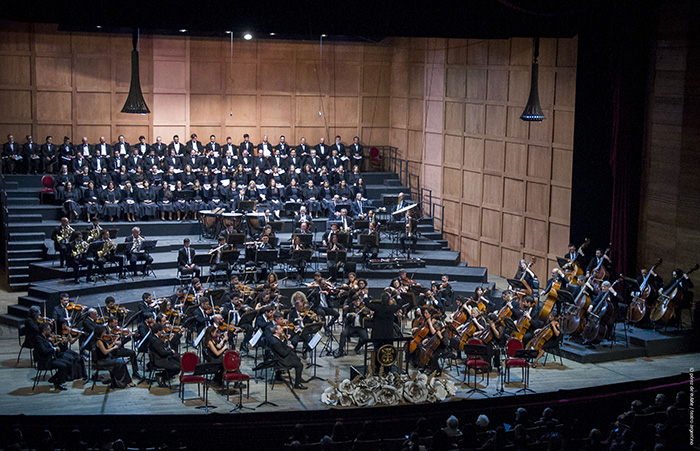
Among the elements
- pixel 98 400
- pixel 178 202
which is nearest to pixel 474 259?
pixel 178 202

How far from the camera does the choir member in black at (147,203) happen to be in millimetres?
20072

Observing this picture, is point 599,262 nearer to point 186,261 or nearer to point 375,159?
point 186,261

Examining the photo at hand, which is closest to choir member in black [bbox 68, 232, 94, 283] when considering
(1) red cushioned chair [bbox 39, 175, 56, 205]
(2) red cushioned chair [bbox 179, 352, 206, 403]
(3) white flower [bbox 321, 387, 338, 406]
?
(1) red cushioned chair [bbox 39, 175, 56, 205]

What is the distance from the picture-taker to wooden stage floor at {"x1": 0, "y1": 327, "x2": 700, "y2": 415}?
12156 mm

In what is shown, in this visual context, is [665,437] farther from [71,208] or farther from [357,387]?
[71,208]

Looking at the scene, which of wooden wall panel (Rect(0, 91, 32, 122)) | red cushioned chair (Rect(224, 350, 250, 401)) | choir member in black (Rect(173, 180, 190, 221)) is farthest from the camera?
wooden wall panel (Rect(0, 91, 32, 122))

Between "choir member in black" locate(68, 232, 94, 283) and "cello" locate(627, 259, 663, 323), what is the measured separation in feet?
34.0

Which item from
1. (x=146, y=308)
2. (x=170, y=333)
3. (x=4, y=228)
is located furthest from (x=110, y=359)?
(x=4, y=228)

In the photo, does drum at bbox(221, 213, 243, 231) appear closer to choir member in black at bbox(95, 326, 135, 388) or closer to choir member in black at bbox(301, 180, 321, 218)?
choir member in black at bbox(301, 180, 321, 218)

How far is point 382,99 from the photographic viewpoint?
24.7 m

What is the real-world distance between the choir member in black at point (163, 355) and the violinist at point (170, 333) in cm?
9

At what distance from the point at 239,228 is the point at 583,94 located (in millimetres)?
7868

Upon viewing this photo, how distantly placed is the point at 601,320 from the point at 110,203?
36.9ft

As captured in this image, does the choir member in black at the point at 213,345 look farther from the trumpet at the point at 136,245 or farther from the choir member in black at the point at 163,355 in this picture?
the trumpet at the point at 136,245
